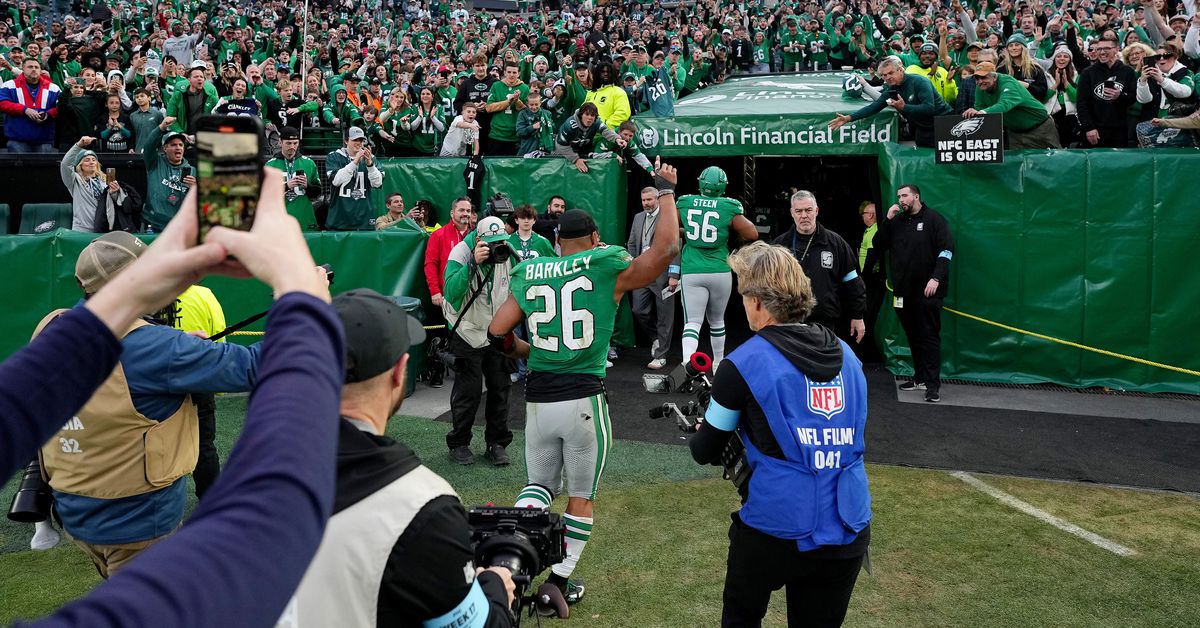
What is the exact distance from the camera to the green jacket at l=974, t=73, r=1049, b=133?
34.6 ft

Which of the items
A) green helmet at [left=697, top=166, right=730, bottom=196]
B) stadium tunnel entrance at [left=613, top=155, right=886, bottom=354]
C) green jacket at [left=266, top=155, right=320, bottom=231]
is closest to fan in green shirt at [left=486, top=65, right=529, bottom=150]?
stadium tunnel entrance at [left=613, top=155, right=886, bottom=354]

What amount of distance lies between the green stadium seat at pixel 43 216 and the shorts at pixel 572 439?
418 inches

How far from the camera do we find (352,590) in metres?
2.02

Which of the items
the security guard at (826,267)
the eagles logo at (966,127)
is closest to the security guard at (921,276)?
the eagles logo at (966,127)

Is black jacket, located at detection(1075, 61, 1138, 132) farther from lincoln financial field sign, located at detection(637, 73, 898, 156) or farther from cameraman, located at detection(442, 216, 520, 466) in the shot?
cameraman, located at detection(442, 216, 520, 466)

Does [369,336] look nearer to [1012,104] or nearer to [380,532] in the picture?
[380,532]

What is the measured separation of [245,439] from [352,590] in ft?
3.16

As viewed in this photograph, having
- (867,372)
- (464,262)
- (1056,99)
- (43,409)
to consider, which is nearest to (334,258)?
(464,262)

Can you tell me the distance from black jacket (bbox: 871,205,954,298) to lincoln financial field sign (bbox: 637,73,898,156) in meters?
1.40

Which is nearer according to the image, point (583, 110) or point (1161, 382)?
point (1161, 382)

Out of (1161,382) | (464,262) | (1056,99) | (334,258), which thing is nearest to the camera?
(464,262)

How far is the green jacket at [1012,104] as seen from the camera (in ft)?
34.6

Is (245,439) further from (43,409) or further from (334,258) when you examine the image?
(334,258)

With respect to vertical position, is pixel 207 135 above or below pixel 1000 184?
above
